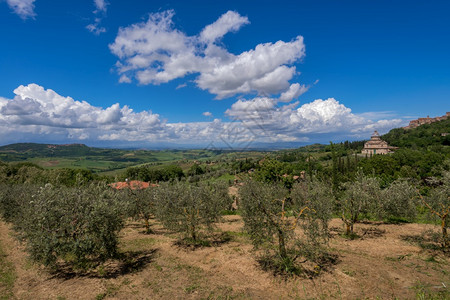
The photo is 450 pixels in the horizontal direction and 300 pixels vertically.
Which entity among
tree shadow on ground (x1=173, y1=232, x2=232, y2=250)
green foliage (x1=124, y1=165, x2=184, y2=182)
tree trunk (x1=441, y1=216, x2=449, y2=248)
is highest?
tree trunk (x1=441, y1=216, x2=449, y2=248)

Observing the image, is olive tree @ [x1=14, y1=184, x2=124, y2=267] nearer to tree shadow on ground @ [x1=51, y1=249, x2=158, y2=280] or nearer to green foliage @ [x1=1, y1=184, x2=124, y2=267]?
green foliage @ [x1=1, y1=184, x2=124, y2=267]

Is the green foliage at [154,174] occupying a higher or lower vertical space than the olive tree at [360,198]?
lower

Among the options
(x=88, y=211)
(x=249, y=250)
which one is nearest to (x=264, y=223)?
(x=249, y=250)

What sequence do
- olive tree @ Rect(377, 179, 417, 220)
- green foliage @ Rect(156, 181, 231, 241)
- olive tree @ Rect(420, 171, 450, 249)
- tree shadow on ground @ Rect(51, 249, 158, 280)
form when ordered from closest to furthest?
tree shadow on ground @ Rect(51, 249, 158, 280)
olive tree @ Rect(420, 171, 450, 249)
green foliage @ Rect(156, 181, 231, 241)
olive tree @ Rect(377, 179, 417, 220)

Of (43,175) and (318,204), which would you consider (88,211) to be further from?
(43,175)

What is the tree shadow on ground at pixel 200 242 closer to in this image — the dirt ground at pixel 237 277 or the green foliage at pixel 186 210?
the green foliage at pixel 186 210

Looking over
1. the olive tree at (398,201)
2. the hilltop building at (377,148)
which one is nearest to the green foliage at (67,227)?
the olive tree at (398,201)

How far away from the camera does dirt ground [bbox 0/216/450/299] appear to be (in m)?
11.6

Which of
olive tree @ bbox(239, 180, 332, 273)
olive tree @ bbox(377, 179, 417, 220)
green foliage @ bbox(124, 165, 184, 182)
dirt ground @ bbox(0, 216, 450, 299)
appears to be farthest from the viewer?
green foliage @ bbox(124, 165, 184, 182)

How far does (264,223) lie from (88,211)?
1127 centimetres

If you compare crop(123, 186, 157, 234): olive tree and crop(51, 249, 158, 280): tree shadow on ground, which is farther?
crop(123, 186, 157, 234): olive tree

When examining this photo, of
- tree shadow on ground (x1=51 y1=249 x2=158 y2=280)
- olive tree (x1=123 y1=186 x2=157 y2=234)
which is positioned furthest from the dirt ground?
olive tree (x1=123 y1=186 x2=157 y2=234)

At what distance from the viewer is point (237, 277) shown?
538 inches

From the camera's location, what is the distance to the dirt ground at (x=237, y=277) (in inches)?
457
